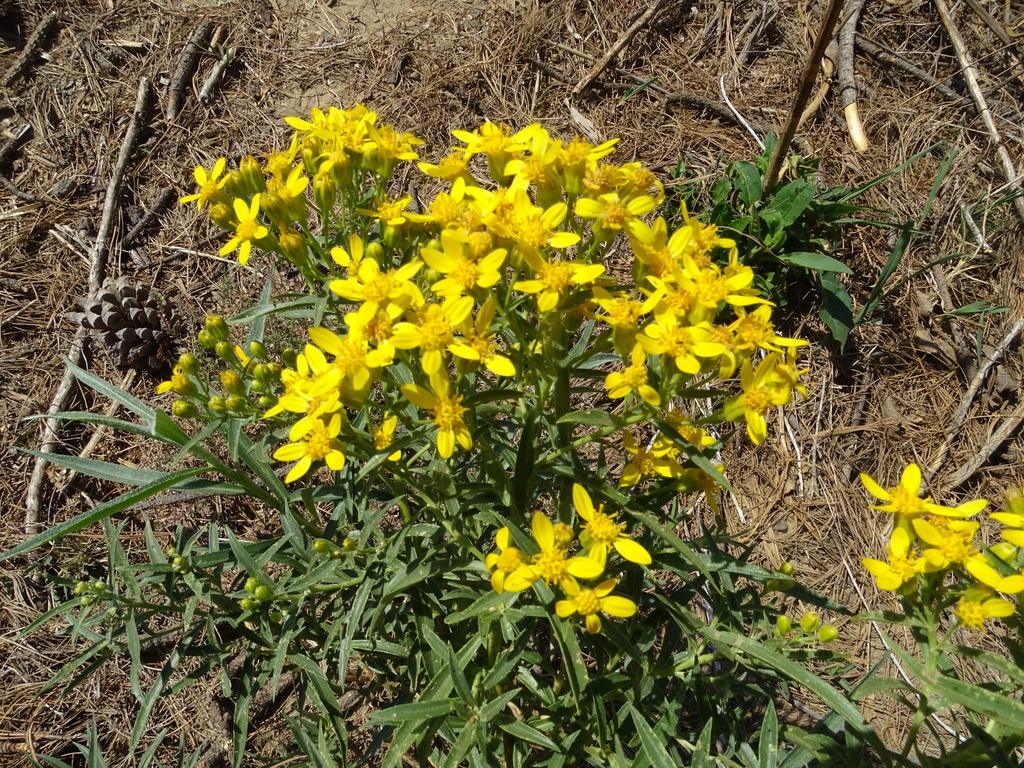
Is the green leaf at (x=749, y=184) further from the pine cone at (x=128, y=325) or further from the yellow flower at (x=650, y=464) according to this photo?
the pine cone at (x=128, y=325)

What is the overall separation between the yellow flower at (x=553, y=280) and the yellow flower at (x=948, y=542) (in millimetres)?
950

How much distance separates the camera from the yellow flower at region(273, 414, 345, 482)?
64.5 inches

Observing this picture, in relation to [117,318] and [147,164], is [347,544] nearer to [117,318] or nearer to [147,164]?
[117,318]

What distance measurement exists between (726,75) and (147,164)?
11.2 ft

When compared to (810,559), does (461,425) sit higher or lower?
higher

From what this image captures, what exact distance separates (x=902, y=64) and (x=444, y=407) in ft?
13.4

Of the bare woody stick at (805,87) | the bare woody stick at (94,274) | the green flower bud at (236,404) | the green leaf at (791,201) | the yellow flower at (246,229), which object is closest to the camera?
the green flower bud at (236,404)

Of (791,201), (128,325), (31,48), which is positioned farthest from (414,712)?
(31,48)

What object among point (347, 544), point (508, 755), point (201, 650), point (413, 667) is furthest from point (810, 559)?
point (201, 650)

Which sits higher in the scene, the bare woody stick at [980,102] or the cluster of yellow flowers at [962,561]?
the bare woody stick at [980,102]

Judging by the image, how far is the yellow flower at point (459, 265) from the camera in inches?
63.2

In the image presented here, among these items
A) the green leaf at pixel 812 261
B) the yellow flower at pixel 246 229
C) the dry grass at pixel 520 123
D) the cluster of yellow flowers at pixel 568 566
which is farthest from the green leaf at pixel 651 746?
the green leaf at pixel 812 261

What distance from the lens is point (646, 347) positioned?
1.56m

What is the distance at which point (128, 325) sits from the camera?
11.5 ft
